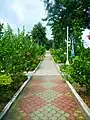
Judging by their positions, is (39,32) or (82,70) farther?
(39,32)

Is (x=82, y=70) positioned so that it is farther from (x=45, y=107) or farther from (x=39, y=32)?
(x=39, y=32)

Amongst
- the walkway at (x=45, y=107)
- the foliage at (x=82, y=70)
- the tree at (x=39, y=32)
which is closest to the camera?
the walkway at (x=45, y=107)

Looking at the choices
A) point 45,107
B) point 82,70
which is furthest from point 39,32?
point 45,107

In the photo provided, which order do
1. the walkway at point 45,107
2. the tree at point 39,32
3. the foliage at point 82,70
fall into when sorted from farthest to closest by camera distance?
the tree at point 39,32
the foliage at point 82,70
the walkway at point 45,107

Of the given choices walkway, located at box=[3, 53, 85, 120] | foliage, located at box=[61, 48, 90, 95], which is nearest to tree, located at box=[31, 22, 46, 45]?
walkway, located at box=[3, 53, 85, 120]

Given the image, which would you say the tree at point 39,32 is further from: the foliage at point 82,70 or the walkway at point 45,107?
the foliage at point 82,70

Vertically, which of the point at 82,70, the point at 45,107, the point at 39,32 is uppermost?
the point at 39,32

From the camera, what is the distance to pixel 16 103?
9.81 metres

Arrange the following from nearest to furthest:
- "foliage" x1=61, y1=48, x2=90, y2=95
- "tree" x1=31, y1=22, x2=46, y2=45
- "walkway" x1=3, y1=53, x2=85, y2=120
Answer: "walkway" x1=3, y1=53, x2=85, y2=120
"foliage" x1=61, y1=48, x2=90, y2=95
"tree" x1=31, y1=22, x2=46, y2=45

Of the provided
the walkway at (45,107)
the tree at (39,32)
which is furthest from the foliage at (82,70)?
the tree at (39,32)

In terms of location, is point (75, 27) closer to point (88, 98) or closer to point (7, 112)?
point (88, 98)

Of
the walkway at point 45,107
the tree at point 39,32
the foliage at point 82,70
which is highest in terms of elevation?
the tree at point 39,32

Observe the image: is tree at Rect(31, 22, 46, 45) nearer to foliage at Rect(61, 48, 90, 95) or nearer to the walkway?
the walkway

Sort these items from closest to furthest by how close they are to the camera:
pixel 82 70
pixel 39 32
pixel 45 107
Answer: pixel 45 107 < pixel 82 70 < pixel 39 32
